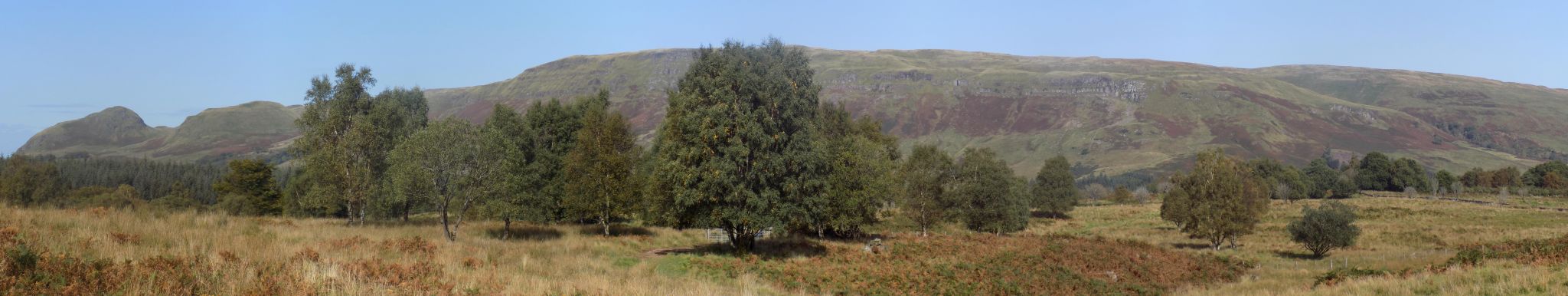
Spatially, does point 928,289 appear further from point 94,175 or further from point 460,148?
point 94,175

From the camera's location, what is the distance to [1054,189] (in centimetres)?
10812

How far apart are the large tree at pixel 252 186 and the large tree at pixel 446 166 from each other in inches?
2398

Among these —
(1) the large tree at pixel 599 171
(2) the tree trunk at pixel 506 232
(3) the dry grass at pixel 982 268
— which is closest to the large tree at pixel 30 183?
(2) the tree trunk at pixel 506 232

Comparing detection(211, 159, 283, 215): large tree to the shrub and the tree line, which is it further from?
the shrub

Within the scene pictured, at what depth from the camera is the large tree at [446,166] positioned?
33000 mm

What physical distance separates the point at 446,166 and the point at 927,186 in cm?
3780

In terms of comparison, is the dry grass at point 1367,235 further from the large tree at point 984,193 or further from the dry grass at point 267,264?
the dry grass at point 267,264

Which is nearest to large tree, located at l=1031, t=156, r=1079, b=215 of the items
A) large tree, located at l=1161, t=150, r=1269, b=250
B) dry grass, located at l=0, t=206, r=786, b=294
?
large tree, located at l=1161, t=150, r=1269, b=250

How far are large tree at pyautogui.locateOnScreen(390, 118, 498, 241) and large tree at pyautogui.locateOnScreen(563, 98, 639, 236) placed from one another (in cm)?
476

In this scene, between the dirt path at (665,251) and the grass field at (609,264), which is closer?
the grass field at (609,264)

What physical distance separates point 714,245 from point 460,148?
13.0 metres

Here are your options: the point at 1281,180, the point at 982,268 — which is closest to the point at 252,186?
the point at 982,268

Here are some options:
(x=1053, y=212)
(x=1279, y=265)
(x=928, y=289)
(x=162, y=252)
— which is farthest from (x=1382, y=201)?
(x=162, y=252)

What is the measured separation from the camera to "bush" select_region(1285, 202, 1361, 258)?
1941 inches
